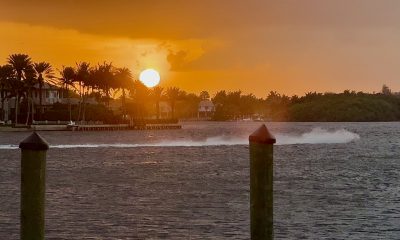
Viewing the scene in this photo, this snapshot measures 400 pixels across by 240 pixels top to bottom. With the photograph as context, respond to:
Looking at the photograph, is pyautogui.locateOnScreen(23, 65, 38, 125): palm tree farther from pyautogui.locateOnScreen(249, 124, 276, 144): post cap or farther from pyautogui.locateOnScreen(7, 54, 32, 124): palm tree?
pyautogui.locateOnScreen(249, 124, 276, 144): post cap

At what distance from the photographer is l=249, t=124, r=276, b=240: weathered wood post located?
31.9ft

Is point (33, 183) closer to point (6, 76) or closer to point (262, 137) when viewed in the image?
point (262, 137)

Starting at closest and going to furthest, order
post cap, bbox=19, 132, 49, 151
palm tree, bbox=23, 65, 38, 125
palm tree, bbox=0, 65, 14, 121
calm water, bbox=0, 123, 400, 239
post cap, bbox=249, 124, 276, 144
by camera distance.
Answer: post cap, bbox=19, 132, 49, 151, post cap, bbox=249, 124, 276, 144, calm water, bbox=0, 123, 400, 239, palm tree, bbox=23, 65, 38, 125, palm tree, bbox=0, 65, 14, 121

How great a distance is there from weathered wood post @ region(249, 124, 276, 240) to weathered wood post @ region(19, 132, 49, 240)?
9.26 ft

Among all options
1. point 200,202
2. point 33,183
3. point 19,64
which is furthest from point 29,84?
point 33,183

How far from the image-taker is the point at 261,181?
9.92 m

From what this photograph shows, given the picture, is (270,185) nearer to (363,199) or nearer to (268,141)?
(268,141)

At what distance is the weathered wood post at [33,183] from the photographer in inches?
366

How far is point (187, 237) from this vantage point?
25.3 meters

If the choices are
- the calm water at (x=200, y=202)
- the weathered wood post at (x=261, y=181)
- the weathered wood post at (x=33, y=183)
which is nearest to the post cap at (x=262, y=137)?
the weathered wood post at (x=261, y=181)

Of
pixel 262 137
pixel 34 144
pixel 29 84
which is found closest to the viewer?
pixel 34 144

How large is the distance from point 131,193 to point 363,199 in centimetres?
1359

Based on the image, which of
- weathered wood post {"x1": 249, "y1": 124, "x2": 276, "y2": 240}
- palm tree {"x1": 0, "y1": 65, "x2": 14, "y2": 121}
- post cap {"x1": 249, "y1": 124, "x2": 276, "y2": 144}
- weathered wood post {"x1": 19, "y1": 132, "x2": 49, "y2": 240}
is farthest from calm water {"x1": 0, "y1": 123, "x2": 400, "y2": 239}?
palm tree {"x1": 0, "y1": 65, "x2": 14, "y2": 121}

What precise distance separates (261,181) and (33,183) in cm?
311
